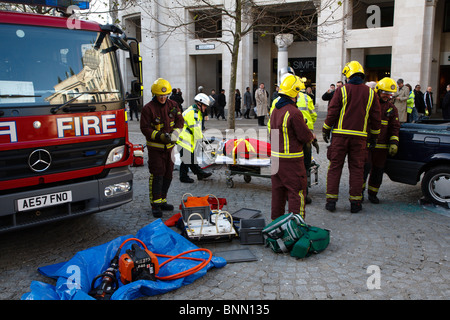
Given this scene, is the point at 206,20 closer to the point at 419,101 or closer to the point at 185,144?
the point at 419,101

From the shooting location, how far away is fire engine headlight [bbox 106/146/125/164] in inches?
206

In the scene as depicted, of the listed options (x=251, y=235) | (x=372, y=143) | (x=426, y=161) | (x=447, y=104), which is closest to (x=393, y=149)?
(x=372, y=143)

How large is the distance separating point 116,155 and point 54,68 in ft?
4.15

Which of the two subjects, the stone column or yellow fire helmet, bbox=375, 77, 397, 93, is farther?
the stone column

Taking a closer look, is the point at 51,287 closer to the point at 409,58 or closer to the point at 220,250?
the point at 220,250

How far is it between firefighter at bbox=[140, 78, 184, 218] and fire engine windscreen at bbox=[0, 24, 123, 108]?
100 centimetres

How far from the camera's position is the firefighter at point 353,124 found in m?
6.33

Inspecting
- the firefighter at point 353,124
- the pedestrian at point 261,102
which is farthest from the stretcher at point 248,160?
the pedestrian at point 261,102

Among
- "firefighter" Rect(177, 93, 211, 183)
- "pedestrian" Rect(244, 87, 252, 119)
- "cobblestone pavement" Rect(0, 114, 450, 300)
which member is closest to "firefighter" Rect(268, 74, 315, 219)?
"cobblestone pavement" Rect(0, 114, 450, 300)

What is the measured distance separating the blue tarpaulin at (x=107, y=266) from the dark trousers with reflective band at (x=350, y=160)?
9.13 ft

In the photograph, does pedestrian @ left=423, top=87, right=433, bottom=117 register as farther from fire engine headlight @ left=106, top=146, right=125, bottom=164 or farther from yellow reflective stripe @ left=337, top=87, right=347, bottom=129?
fire engine headlight @ left=106, top=146, right=125, bottom=164

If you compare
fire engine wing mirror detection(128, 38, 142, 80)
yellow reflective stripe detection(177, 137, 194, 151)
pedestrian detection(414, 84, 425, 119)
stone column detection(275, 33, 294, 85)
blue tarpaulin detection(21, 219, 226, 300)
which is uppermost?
stone column detection(275, 33, 294, 85)
